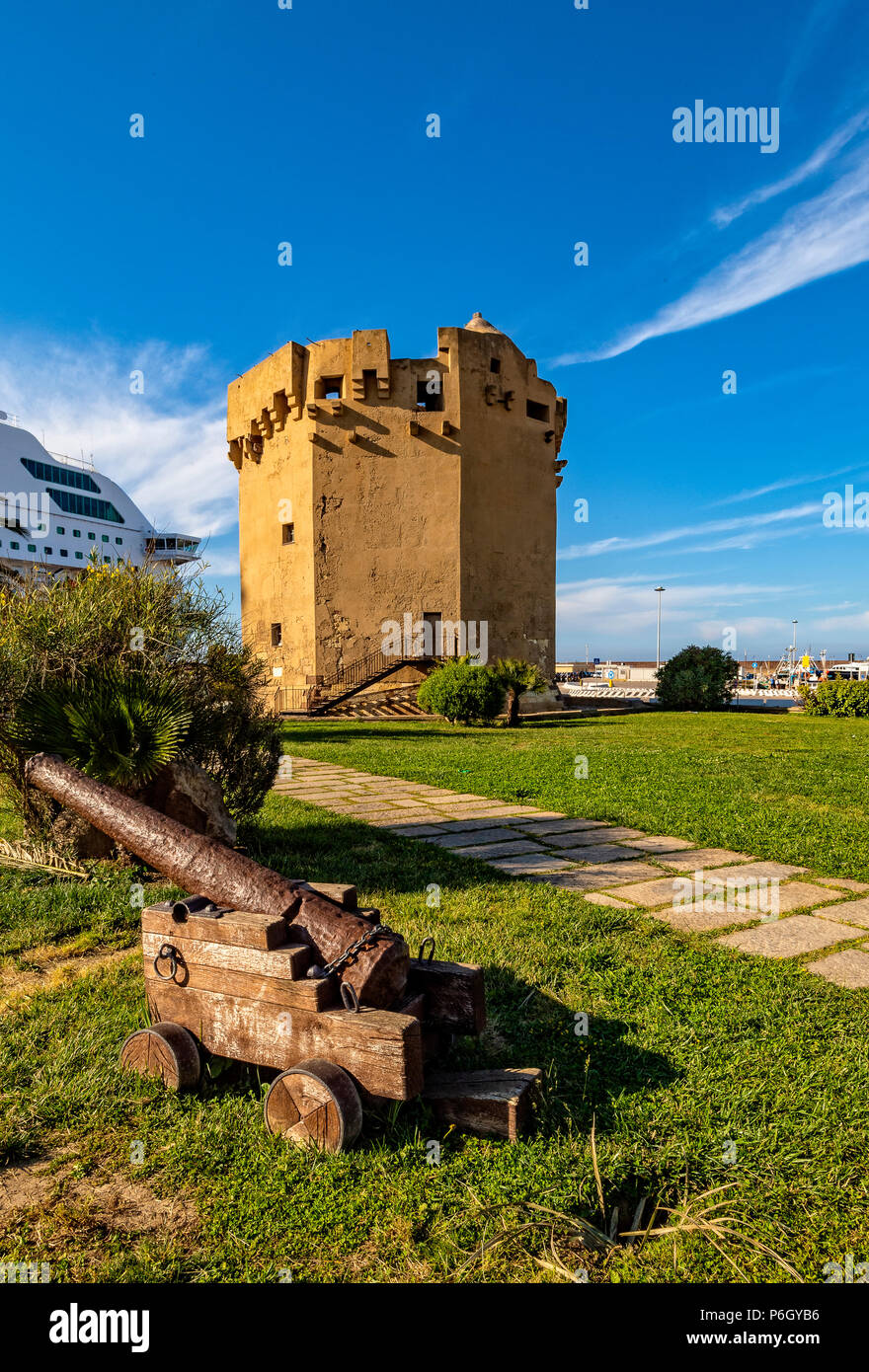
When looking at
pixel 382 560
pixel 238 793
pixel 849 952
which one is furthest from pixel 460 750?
pixel 382 560

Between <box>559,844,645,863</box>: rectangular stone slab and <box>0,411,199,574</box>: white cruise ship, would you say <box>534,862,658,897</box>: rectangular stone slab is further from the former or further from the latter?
<box>0,411,199,574</box>: white cruise ship

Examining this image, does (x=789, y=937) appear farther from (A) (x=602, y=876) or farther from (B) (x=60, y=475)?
(B) (x=60, y=475)

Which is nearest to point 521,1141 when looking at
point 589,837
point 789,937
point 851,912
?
point 789,937

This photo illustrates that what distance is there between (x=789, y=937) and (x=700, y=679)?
20.8 meters

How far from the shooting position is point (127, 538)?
50.6 meters

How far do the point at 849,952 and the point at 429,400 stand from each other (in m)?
21.3

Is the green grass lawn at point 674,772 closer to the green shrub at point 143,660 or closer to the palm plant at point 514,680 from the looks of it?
the palm plant at point 514,680

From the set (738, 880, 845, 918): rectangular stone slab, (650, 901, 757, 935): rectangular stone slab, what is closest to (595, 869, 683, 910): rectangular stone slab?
(650, 901, 757, 935): rectangular stone slab

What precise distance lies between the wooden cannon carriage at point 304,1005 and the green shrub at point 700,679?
2242cm

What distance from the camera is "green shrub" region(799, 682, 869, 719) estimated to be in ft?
64.2

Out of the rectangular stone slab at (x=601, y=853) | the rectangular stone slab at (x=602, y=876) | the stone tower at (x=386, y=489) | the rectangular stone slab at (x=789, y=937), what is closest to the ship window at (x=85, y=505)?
the stone tower at (x=386, y=489)

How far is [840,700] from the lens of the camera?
65.7 ft

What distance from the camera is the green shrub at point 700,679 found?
23.1 metres
